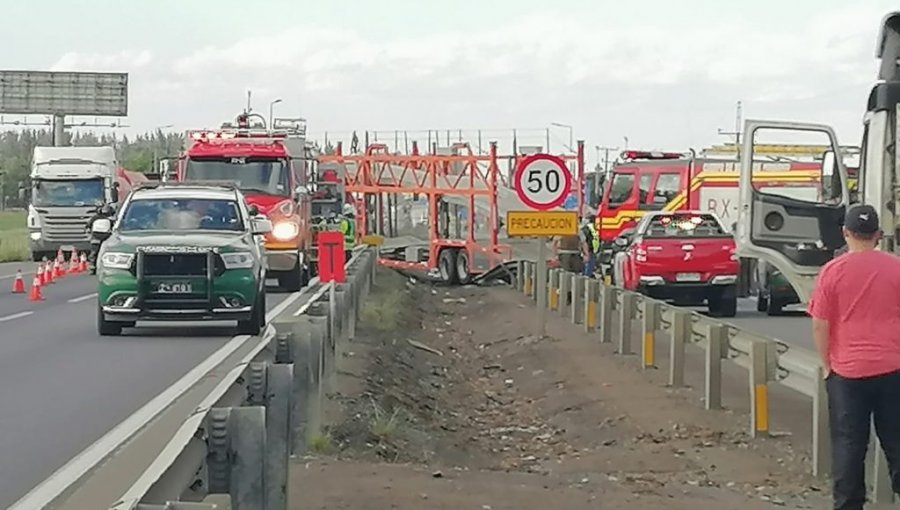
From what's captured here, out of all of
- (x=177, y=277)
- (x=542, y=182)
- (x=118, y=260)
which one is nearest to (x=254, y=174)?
(x=542, y=182)

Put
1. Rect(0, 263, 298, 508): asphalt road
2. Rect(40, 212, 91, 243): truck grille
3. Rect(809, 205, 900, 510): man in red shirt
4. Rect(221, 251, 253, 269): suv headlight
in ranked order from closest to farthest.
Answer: Rect(809, 205, 900, 510): man in red shirt
Rect(0, 263, 298, 508): asphalt road
Rect(221, 251, 253, 269): suv headlight
Rect(40, 212, 91, 243): truck grille

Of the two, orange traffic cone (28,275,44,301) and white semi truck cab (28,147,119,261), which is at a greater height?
white semi truck cab (28,147,119,261)

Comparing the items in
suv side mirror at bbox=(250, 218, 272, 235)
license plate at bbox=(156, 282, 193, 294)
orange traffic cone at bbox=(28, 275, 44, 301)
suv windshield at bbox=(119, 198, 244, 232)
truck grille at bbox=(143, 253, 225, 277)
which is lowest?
orange traffic cone at bbox=(28, 275, 44, 301)

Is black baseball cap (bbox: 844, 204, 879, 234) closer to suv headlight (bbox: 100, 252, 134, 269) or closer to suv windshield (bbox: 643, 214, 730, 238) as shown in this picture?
suv headlight (bbox: 100, 252, 134, 269)

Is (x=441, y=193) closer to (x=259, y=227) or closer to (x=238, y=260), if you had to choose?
(x=259, y=227)

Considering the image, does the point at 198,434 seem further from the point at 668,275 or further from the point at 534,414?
the point at 668,275

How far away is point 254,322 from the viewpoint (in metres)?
19.4

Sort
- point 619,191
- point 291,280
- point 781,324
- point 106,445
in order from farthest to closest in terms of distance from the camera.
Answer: point 619,191
point 291,280
point 781,324
point 106,445

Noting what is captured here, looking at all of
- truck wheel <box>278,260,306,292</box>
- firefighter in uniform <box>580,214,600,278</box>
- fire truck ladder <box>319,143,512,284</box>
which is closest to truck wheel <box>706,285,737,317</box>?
firefighter in uniform <box>580,214,600,278</box>

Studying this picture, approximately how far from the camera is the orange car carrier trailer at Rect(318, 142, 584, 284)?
36156 mm

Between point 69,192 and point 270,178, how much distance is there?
18839 millimetres

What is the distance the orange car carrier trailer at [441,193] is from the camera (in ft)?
119

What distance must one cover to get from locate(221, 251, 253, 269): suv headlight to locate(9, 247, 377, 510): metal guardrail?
5.54 metres

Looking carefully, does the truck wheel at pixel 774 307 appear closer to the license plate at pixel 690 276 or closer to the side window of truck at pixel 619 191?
the license plate at pixel 690 276
